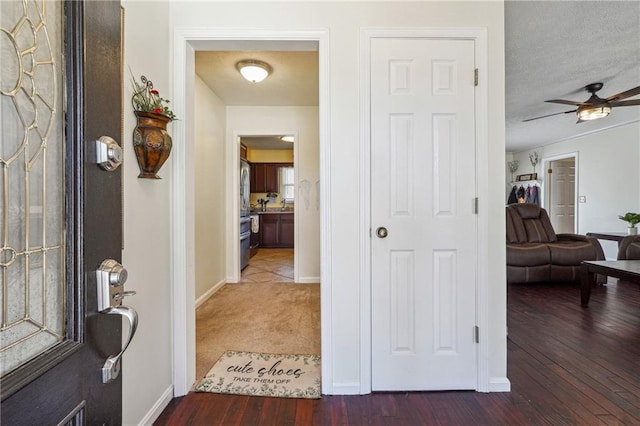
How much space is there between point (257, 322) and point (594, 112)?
4412 mm

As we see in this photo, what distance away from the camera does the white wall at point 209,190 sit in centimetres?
332

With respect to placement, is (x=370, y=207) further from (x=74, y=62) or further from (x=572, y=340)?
(x=572, y=340)

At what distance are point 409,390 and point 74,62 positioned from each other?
207 centimetres

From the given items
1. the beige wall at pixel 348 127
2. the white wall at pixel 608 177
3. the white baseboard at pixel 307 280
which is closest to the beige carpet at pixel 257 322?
the white baseboard at pixel 307 280

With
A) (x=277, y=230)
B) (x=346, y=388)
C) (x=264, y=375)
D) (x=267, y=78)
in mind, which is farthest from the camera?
(x=277, y=230)

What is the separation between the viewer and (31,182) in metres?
0.48

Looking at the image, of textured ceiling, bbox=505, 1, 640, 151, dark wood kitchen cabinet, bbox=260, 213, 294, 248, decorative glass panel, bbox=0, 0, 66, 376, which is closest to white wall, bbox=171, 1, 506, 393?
textured ceiling, bbox=505, 1, 640, 151

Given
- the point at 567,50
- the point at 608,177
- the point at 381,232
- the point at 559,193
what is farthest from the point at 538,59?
the point at 559,193

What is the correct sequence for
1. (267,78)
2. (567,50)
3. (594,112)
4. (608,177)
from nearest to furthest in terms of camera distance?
1. (567,50)
2. (267,78)
3. (594,112)
4. (608,177)

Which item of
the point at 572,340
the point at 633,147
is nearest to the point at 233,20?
the point at 572,340

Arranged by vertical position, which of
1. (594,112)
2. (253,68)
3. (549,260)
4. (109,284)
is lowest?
(549,260)

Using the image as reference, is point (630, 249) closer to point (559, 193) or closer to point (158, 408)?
point (559, 193)

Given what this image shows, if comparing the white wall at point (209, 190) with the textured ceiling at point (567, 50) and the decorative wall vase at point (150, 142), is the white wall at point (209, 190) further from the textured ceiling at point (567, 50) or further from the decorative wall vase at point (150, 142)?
the textured ceiling at point (567, 50)

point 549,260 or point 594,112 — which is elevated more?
point 594,112
